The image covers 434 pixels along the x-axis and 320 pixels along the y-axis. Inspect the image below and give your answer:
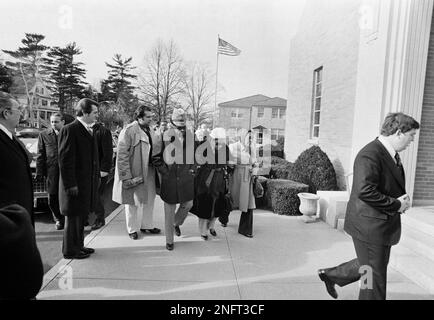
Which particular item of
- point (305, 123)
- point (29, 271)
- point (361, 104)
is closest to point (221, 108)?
point (305, 123)

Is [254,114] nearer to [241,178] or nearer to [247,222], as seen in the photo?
[241,178]

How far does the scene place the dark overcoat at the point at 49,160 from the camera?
5.18 meters

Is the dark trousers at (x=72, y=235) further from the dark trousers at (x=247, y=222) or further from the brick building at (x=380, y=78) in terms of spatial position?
the brick building at (x=380, y=78)

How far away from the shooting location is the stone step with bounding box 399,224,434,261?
154 inches

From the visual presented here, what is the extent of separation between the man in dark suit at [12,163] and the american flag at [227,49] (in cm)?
1494

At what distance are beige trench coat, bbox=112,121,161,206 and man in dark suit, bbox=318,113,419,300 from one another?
3.01 metres

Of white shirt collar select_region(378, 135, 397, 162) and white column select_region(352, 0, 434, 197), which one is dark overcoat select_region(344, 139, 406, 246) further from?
white column select_region(352, 0, 434, 197)

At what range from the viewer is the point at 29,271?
1.27m

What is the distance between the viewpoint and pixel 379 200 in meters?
2.49

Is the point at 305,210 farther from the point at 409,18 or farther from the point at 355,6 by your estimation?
the point at 355,6

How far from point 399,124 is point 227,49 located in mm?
15117

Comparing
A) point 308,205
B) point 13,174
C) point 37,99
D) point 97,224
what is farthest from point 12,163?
point 37,99
